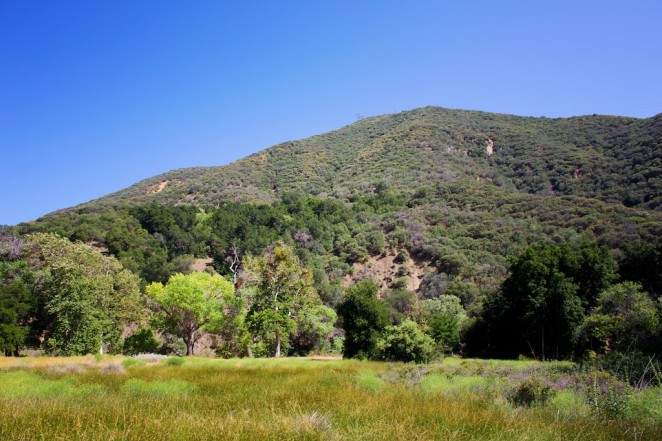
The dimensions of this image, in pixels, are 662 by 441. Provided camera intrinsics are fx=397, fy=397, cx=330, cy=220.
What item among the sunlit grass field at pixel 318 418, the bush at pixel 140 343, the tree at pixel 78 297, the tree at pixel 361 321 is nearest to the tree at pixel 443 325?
the tree at pixel 361 321

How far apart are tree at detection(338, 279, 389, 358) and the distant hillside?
2574 inches

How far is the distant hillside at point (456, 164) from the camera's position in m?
88.6

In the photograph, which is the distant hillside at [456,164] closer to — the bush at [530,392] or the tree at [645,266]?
the tree at [645,266]

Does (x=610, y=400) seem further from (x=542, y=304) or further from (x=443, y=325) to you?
(x=443, y=325)

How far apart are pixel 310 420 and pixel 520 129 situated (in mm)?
149143

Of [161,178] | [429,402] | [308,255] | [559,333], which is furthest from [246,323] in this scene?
[161,178]

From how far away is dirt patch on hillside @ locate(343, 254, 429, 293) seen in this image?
6675 cm

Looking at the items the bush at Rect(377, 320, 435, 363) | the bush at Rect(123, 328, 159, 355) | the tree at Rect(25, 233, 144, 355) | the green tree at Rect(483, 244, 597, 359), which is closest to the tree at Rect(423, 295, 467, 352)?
the green tree at Rect(483, 244, 597, 359)

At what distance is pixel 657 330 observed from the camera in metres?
25.2

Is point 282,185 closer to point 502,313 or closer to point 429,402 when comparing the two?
point 502,313

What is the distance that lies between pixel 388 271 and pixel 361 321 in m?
38.1

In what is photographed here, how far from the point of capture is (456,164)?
4550 inches

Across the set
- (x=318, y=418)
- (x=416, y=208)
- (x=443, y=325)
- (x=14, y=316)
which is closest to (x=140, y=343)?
(x=14, y=316)

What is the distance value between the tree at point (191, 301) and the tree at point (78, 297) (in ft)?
9.72
